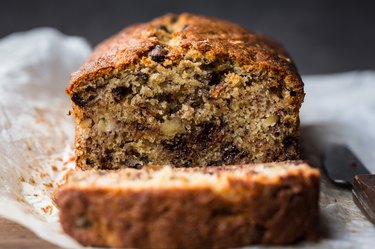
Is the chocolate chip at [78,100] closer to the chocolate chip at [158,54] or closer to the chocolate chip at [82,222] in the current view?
the chocolate chip at [158,54]

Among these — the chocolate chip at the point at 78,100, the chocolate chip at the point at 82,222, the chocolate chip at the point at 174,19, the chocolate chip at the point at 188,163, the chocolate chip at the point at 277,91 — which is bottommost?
the chocolate chip at the point at 82,222

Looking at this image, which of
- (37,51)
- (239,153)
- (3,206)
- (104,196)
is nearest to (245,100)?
(239,153)

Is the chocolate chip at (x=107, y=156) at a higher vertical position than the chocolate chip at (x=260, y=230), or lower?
higher

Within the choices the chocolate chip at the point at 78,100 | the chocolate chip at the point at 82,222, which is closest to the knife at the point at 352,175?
the chocolate chip at the point at 82,222

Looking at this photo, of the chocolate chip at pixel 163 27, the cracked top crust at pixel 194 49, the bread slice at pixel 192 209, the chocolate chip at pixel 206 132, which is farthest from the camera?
the chocolate chip at pixel 163 27

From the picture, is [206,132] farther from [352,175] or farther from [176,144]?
[352,175]

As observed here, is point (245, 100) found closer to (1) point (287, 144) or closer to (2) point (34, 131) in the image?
(1) point (287, 144)
